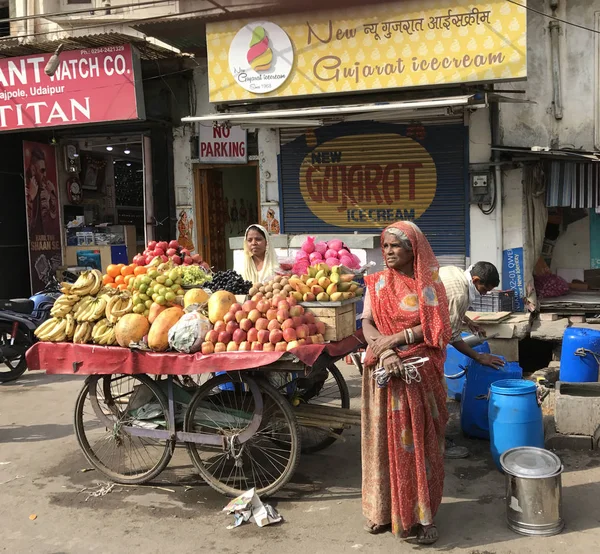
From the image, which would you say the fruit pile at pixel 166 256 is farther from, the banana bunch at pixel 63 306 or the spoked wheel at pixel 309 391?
the spoked wheel at pixel 309 391

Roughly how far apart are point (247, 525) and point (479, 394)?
2107 millimetres

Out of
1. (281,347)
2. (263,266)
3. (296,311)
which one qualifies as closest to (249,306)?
(296,311)

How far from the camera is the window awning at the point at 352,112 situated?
7.07 meters

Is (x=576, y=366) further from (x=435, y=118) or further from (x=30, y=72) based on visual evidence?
(x=30, y=72)

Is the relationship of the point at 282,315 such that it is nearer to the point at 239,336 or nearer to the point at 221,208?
the point at 239,336

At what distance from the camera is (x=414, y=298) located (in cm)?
339

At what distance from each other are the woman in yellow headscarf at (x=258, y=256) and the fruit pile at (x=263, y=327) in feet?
4.36

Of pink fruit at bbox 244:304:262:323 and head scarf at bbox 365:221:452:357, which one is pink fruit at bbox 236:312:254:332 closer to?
pink fruit at bbox 244:304:262:323

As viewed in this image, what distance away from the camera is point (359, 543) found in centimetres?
351

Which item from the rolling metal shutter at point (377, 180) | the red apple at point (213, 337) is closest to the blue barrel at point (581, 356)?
the rolling metal shutter at point (377, 180)

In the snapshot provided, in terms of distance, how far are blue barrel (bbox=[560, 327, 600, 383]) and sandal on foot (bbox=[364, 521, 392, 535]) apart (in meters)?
2.79

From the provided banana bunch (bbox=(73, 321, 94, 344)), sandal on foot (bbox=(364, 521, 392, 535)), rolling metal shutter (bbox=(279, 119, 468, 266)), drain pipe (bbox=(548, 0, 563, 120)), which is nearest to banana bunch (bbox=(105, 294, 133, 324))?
banana bunch (bbox=(73, 321, 94, 344))

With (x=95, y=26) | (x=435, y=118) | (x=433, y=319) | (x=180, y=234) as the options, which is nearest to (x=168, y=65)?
(x=95, y=26)

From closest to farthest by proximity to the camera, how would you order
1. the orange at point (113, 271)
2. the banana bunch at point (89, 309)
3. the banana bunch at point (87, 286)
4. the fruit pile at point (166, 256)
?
the banana bunch at point (89, 309) < the banana bunch at point (87, 286) < the orange at point (113, 271) < the fruit pile at point (166, 256)
